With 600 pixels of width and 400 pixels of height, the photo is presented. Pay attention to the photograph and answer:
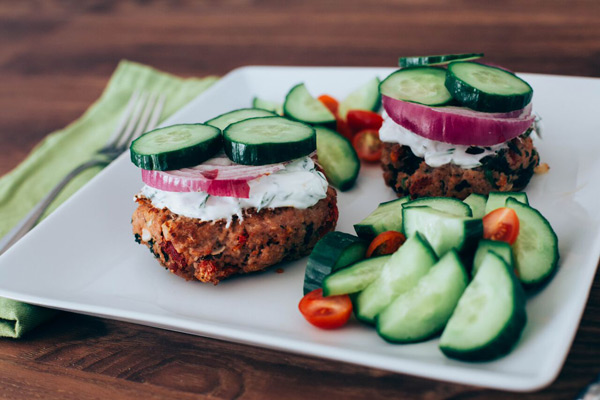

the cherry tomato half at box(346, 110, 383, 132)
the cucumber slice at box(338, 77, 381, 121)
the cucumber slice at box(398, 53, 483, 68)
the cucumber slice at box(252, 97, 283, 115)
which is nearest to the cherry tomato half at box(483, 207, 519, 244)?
Answer: the cucumber slice at box(398, 53, 483, 68)

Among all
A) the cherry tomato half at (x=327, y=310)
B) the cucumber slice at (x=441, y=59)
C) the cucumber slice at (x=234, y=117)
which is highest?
the cucumber slice at (x=441, y=59)

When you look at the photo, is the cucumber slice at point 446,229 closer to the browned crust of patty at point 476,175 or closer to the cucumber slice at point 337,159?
the browned crust of patty at point 476,175

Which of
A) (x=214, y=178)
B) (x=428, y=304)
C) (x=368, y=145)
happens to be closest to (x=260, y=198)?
(x=214, y=178)

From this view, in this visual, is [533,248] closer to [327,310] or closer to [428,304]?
[428,304]

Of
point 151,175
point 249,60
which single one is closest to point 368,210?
point 151,175

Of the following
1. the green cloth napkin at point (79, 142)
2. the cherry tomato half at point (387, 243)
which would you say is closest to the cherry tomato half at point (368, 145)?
the cherry tomato half at point (387, 243)

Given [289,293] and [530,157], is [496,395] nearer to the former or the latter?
[289,293]
